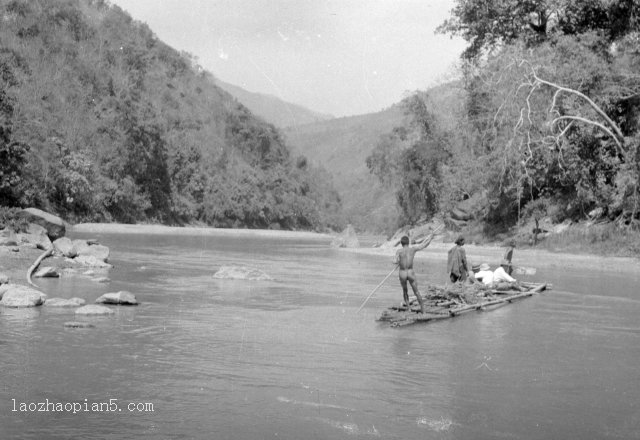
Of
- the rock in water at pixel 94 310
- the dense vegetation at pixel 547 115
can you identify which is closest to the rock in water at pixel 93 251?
the rock in water at pixel 94 310

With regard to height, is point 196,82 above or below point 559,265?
above

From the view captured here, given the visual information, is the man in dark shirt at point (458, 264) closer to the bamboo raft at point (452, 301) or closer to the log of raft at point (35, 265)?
the bamboo raft at point (452, 301)

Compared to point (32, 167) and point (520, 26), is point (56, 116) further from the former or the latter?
point (520, 26)

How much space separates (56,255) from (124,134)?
52.7 meters

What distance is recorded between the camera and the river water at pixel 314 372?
7.07m

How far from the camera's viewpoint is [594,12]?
124 ft

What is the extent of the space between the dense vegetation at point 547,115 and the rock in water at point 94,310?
72.0 feet

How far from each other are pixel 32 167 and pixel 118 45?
43912mm

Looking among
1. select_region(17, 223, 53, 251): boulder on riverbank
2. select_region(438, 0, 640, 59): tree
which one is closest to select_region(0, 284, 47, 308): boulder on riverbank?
select_region(17, 223, 53, 251): boulder on riverbank

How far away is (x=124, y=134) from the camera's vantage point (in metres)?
73.2

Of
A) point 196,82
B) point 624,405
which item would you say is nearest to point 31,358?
point 624,405

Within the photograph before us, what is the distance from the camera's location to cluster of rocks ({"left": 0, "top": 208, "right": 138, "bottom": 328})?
13.6 meters

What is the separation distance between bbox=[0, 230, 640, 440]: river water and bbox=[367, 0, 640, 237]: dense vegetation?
16.7 m

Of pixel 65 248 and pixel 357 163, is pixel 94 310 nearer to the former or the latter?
pixel 65 248
